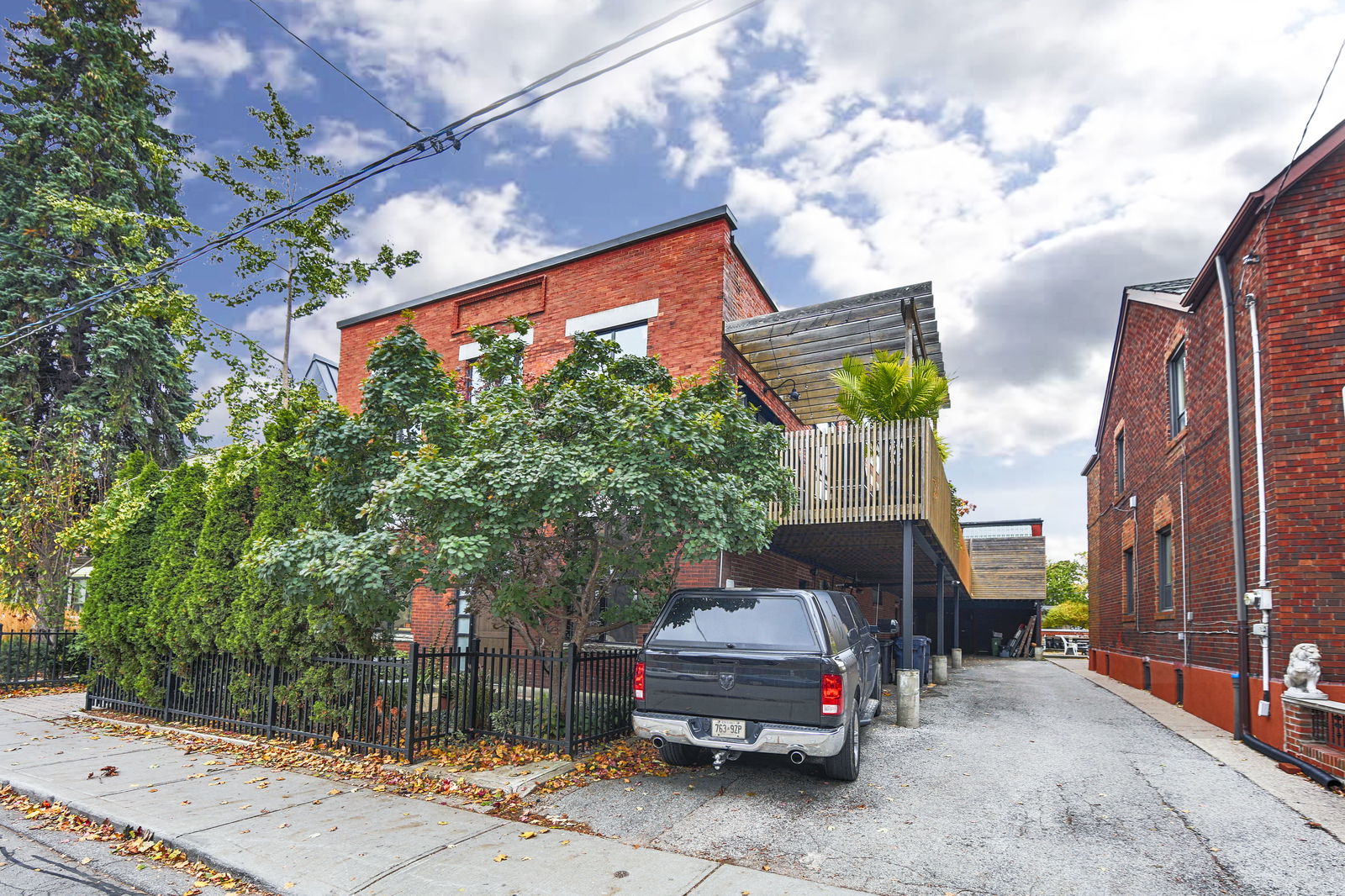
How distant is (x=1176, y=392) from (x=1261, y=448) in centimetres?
557

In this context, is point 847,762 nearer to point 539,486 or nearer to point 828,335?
point 539,486

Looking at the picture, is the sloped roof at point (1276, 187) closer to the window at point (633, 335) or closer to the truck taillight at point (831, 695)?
the truck taillight at point (831, 695)

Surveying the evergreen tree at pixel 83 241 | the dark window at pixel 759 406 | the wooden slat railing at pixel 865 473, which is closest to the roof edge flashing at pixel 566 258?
the dark window at pixel 759 406

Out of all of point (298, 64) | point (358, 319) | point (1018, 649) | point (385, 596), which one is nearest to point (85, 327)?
point (358, 319)

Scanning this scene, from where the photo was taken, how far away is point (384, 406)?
8.80 metres

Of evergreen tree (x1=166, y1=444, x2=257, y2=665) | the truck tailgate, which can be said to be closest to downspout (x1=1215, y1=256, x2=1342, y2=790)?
the truck tailgate

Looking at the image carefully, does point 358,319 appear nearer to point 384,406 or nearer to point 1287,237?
point 384,406

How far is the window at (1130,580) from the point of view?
55.5 ft

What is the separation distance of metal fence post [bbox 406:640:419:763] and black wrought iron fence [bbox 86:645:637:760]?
10 millimetres

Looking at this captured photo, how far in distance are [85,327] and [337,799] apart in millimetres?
21962

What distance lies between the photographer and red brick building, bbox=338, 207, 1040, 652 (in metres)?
11.4

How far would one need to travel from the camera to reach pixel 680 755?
24.6ft

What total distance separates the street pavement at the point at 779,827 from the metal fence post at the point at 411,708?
28.4 inches

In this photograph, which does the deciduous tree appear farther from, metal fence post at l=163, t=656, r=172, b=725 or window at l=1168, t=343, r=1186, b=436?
window at l=1168, t=343, r=1186, b=436
